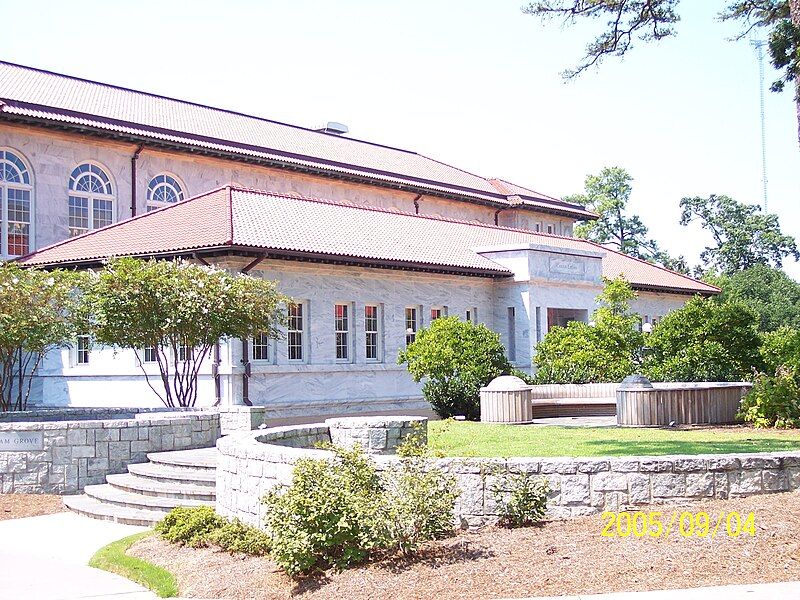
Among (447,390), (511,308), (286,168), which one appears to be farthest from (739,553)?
(286,168)

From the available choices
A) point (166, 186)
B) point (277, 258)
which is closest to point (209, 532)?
point (277, 258)

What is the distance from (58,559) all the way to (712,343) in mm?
17088

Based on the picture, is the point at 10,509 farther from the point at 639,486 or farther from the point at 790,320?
the point at 790,320

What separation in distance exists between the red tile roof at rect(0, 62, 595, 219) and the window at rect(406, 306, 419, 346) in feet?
29.8

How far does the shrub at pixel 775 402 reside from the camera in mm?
19453

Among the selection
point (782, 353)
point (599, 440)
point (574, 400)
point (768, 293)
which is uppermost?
point (768, 293)

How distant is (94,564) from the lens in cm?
1032

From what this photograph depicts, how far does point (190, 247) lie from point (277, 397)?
13.7 feet

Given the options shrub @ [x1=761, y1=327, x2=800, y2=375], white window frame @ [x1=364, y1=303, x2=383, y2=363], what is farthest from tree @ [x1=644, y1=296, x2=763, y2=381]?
white window frame @ [x1=364, y1=303, x2=383, y2=363]

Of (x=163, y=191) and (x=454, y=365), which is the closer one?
(x=454, y=365)

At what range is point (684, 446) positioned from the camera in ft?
52.3

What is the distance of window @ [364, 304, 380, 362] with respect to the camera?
27422 mm

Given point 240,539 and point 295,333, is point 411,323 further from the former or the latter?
point 240,539

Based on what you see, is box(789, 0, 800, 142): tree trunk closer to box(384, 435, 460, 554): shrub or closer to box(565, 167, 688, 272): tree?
box(384, 435, 460, 554): shrub
